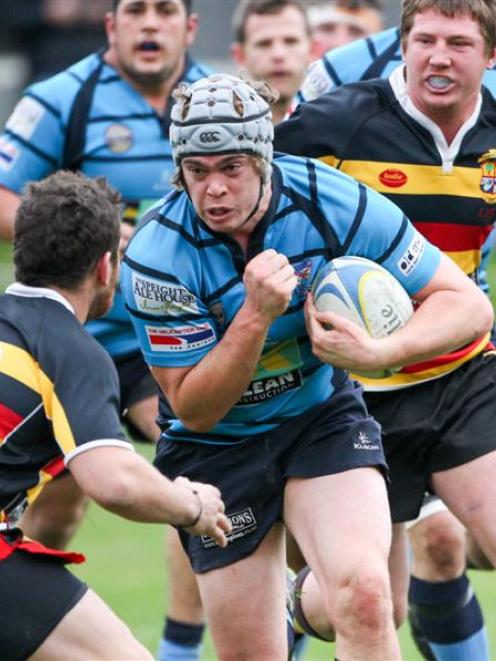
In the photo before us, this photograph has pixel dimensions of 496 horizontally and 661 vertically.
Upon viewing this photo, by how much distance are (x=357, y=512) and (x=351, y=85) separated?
5.50 feet

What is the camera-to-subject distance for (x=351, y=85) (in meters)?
6.04

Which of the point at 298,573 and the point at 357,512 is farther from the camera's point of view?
the point at 298,573

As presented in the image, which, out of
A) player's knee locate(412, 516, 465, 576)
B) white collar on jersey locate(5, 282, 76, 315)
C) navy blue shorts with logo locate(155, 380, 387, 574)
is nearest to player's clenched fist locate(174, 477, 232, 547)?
navy blue shorts with logo locate(155, 380, 387, 574)

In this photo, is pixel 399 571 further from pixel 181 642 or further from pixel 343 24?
pixel 343 24

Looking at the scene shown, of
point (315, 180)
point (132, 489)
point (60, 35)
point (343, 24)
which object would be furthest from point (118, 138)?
point (60, 35)

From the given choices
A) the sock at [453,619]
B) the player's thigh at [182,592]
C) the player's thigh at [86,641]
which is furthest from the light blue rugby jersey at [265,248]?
the player's thigh at [182,592]

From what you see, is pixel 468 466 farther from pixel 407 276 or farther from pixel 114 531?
pixel 114 531

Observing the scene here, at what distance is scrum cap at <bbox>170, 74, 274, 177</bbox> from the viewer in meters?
5.01

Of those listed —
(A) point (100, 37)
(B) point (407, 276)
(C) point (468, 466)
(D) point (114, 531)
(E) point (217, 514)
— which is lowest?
(D) point (114, 531)

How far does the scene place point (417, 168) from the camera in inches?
235

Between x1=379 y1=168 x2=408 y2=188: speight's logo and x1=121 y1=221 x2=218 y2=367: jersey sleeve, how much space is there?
1048 millimetres

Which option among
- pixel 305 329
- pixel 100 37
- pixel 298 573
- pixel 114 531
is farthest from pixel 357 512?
pixel 100 37

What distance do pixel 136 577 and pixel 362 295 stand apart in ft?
12.8

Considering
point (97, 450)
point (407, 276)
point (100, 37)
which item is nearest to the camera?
point (97, 450)
